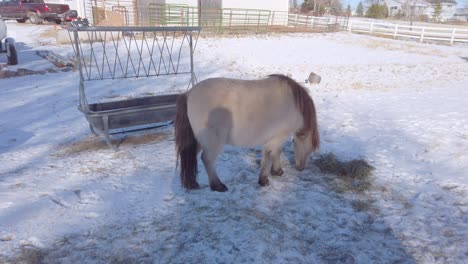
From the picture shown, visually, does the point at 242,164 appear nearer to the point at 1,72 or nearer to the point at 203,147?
the point at 203,147

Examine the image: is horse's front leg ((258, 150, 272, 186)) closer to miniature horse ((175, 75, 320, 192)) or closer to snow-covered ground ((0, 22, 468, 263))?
A: miniature horse ((175, 75, 320, 192))

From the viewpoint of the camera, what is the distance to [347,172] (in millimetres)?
4480

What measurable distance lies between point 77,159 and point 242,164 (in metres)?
2.28

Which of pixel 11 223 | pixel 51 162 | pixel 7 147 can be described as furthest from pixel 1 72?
pixel 11 223

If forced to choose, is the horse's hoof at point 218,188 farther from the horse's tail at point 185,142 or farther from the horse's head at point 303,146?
the horse's head at point 303,146

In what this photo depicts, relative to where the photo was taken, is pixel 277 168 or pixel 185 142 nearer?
pixel 185 142

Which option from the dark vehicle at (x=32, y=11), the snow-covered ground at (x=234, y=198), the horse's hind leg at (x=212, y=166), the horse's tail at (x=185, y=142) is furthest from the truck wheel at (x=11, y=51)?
the dark vehicle at (x=32, y=11)

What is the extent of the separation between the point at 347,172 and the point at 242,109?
174 cm

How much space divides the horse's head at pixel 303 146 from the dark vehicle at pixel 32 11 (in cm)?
2507

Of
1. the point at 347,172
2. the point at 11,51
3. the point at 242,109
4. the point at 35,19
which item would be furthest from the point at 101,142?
the point at 35,19

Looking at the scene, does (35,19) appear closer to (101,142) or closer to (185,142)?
(101,142)

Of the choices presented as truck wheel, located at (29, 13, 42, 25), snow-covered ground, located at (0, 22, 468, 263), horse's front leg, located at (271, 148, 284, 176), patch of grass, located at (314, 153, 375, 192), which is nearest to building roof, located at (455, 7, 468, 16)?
truck wheel, located at (29, 13, 42, 25)

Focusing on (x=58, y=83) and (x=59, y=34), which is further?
(x=59, y=34)

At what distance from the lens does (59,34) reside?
1573 centimetres
